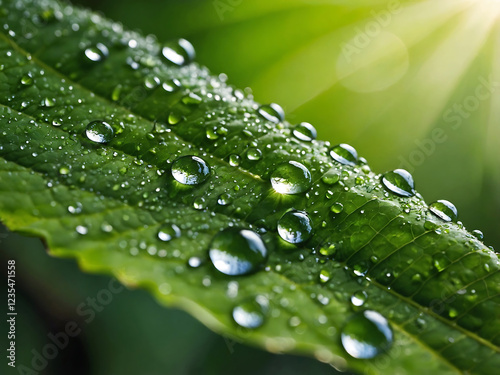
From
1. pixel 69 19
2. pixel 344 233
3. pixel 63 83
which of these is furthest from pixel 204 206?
pixel 69 19

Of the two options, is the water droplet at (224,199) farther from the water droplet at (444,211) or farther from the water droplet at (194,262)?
the water droplet at (444,211)

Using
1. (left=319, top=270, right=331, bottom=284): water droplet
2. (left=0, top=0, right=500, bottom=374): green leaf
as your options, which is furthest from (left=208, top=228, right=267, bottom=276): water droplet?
(left=319, top=270, right=331, bottom=284): water droplet

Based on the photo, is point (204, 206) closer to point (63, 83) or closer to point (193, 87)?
point (193, 87)

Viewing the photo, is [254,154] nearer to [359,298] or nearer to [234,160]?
[234,160]

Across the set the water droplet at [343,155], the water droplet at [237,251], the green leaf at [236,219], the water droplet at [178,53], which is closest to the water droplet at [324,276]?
the green leaf at [236,219]

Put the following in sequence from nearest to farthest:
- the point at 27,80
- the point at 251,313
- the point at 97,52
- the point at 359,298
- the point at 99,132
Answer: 1. the point at 251,313
2. the point at 359,298
3. the point at 99,132
4. the point at 27,80
5. the point at 97,52

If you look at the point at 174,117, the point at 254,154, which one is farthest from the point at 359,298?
the point at 174,117

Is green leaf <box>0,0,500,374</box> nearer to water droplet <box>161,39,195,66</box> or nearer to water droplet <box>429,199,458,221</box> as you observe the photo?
water droplet <box>429,199,458,221</box>
